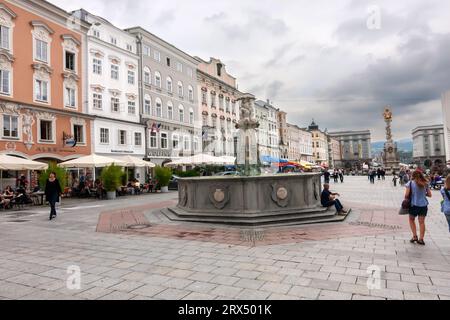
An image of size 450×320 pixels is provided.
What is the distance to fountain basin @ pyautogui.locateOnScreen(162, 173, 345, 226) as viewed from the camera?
10.1 m

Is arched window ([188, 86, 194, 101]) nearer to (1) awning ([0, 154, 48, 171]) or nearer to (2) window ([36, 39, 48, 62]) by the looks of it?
(2) window ([36, 39, 48, 62])

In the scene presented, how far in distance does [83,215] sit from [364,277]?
1155 centimetres

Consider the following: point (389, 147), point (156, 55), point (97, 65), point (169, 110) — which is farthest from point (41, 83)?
point (389, 147)

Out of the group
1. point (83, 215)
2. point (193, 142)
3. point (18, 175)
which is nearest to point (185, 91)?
point (193, 142)

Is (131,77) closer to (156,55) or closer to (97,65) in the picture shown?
(97,65)

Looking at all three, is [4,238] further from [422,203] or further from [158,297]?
[422,203]

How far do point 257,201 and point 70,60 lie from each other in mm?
25263

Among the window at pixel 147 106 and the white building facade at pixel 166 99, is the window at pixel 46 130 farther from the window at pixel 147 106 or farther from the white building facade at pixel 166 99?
the window at pixel 147 106

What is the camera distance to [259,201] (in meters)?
10.3

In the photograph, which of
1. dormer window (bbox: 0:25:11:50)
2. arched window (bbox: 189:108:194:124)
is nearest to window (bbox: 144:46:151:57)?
arched window (bbox: 189:108:194:124)

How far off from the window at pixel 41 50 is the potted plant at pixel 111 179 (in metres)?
11.7

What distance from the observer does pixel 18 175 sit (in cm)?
2369

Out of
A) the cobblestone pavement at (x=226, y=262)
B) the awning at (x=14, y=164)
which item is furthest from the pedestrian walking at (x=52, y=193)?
the awning at (x=14, y=164)

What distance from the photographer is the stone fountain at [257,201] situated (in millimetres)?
10094
